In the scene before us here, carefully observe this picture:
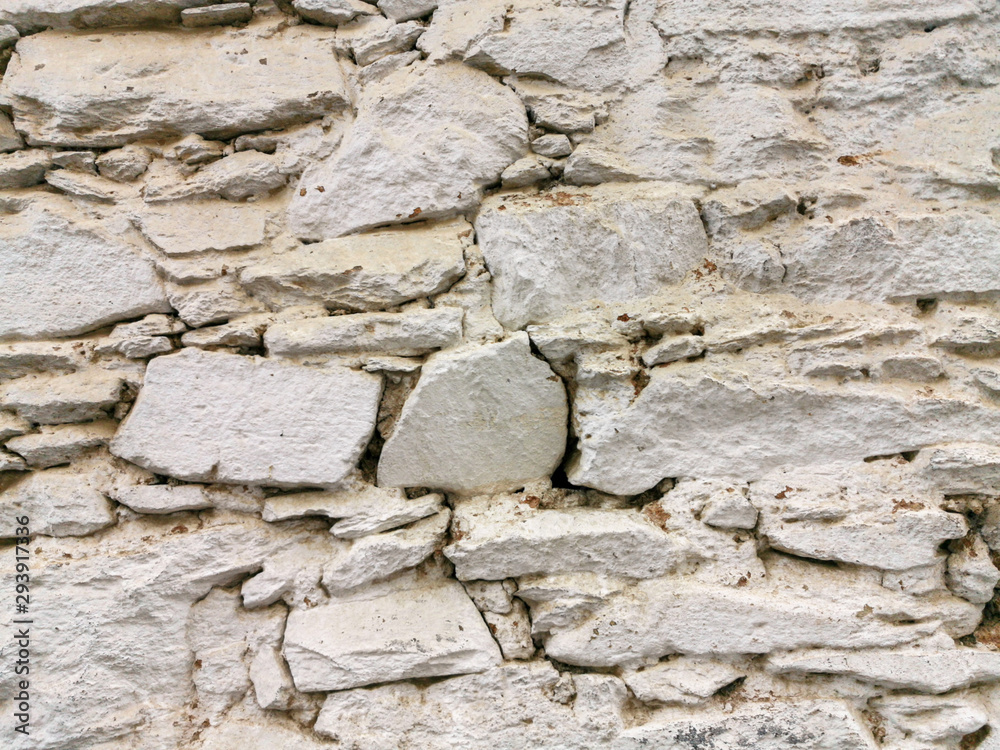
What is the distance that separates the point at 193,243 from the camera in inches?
72.8

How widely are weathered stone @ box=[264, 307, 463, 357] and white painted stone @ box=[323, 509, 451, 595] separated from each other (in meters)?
0.49

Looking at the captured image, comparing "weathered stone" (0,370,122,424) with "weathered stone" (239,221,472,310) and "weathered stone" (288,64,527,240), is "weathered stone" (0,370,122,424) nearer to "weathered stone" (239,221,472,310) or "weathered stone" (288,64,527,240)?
"weathered stone" (239,221,472,310)

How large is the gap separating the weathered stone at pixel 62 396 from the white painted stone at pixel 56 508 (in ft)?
0.56

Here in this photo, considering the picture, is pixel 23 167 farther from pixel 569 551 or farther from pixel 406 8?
pixel 569 551

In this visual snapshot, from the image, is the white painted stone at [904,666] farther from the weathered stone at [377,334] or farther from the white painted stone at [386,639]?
the weathered stone at [377,334]

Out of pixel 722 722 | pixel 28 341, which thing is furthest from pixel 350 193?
pixel 722 722

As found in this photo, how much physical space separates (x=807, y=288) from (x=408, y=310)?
1.09 meters

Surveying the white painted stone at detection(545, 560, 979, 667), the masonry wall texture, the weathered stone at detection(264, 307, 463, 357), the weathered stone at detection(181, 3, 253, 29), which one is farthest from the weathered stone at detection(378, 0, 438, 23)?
the white painted stone at detection(545, 560, 979, 667)

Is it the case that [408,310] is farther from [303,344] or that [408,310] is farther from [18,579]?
[18,579]

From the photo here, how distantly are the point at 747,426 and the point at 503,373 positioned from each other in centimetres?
66

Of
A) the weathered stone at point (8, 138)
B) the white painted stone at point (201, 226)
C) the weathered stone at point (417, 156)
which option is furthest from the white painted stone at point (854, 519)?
the weathered stone at point (8, 138)

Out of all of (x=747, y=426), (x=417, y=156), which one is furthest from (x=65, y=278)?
(x=747, y=426)

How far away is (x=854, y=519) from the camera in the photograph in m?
1.65

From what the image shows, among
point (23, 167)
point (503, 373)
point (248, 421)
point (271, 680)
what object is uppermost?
point (23, 167)
